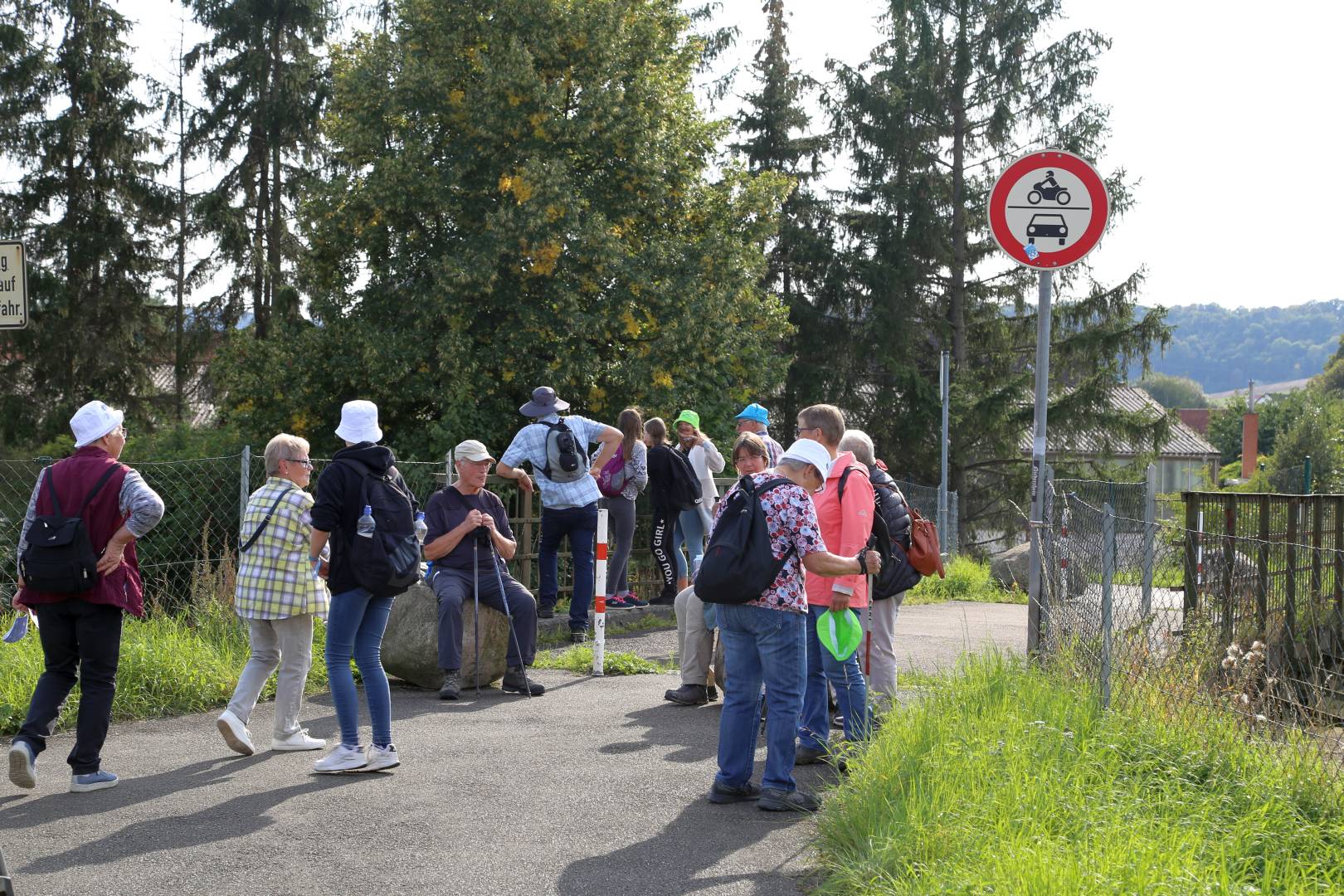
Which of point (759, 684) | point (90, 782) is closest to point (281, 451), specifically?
point (90, 782)

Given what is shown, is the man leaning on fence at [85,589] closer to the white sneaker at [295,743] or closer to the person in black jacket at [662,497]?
the white sneaker at [295,743]

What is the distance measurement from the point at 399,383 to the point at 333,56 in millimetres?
6442

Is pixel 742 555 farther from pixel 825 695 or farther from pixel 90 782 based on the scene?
pixel 90 782

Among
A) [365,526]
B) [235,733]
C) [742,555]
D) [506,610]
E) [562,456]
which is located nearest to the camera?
[742,555]

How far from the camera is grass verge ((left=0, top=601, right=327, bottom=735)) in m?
8.38

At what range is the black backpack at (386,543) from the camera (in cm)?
678

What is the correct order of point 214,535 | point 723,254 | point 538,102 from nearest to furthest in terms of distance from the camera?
point 214,535, point 538,102, point 723,254

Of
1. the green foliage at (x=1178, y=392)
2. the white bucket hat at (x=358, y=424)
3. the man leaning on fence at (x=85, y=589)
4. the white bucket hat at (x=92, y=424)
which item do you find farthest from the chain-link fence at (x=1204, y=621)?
the green foliage at (x=1178, y=392)

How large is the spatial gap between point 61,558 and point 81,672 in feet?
2.01

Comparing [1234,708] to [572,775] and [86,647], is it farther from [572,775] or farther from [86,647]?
[86,647]

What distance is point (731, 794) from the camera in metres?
6.36

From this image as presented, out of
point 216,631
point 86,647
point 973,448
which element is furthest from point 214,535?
point 973,448

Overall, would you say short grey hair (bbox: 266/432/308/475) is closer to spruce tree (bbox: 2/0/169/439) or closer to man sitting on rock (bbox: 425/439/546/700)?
man sitting on rock (bbox: 425/439/546/700)

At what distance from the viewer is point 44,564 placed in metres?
6.41
